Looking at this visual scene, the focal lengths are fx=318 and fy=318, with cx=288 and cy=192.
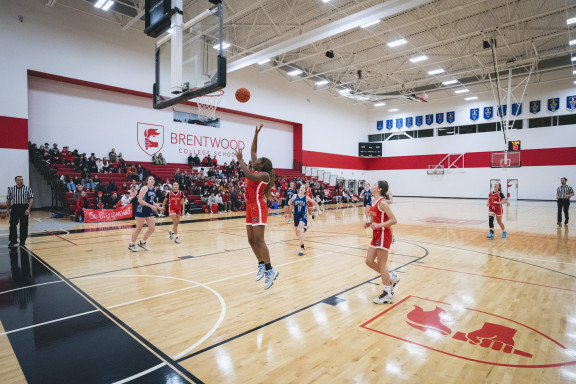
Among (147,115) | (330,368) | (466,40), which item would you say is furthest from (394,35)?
(330,368)

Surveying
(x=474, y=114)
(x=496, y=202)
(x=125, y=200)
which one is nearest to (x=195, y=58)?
(x=496, y=202)

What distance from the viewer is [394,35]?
62.5 ft

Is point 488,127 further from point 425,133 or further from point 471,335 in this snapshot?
point 471,335

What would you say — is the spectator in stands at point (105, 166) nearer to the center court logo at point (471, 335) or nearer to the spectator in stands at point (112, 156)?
the spectator in stands at point (112, 156)

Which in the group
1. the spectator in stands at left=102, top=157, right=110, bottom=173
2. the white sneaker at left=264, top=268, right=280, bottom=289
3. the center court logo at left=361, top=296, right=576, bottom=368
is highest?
the spectator in stands at left=102, top=157, right=110, bottom=173

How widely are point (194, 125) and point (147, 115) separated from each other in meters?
3.09

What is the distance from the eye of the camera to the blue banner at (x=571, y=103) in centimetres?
2481

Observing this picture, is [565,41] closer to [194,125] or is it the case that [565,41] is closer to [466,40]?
[466,40]

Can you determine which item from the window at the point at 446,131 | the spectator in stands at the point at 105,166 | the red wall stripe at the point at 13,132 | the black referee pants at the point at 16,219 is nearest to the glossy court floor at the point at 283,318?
the black referee pants at the point at 16,219

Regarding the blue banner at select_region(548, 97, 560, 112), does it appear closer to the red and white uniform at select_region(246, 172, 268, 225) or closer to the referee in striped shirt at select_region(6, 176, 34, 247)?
the red and white uniform at select_region(246, 172, 268, 225)

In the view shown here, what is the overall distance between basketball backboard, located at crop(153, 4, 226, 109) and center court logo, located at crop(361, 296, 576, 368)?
4607 mm

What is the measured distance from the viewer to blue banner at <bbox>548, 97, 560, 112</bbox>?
2544 centimetres

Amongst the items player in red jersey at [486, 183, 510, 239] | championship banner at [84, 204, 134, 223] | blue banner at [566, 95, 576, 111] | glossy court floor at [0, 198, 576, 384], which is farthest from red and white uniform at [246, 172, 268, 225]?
blue banner at [566, 95, 576, 111]

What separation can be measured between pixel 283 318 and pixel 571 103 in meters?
31.8
